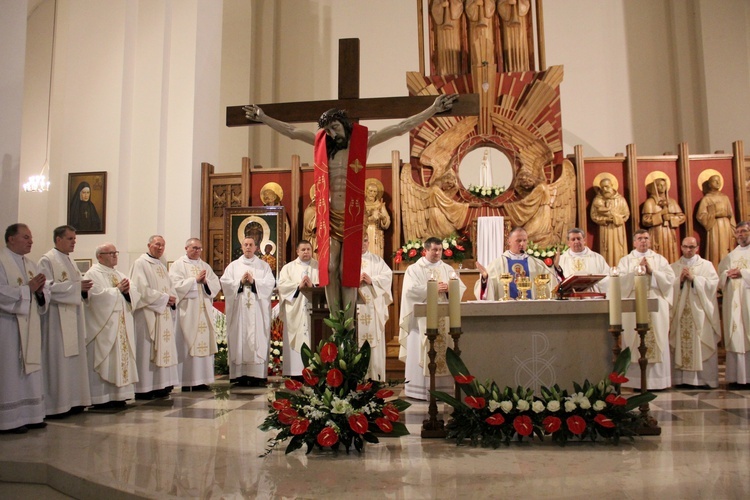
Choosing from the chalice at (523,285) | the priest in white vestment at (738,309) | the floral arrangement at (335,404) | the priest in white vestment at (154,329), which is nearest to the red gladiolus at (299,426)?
the floral arrangement at (335,404)

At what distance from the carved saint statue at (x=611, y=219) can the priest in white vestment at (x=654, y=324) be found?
175 centimetres

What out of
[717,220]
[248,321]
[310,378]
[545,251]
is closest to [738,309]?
[717,220]

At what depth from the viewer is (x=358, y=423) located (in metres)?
4.49

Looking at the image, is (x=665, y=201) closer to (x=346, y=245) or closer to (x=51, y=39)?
(x=346, y=245)

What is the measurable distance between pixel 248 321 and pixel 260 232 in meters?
2.23

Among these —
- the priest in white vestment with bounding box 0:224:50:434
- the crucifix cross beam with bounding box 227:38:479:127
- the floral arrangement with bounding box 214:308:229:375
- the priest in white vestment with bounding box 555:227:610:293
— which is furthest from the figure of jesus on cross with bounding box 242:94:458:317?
the floral arrangement with bounding box 214:308:229:375

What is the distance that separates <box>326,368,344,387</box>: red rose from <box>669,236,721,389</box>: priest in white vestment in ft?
18.9

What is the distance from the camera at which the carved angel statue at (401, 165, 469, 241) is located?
10625 mm

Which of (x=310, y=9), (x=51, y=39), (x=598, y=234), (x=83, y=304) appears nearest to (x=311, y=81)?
(x=310, y=9)

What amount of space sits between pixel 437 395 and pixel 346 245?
1.40m

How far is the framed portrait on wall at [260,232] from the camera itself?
10859 mm

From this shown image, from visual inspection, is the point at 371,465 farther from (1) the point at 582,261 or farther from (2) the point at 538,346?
(1) the point at 582,261

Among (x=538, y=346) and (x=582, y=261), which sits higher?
(x=582, y=261)

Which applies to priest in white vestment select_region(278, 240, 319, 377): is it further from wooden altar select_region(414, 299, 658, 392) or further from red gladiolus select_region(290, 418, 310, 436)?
red gladiolus select_region(290, 418, 310, 436)
